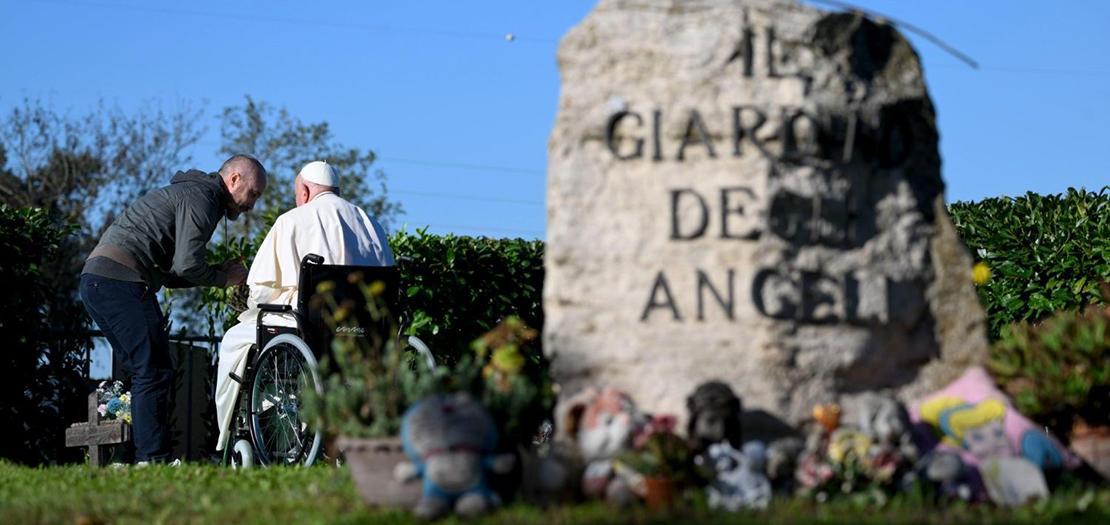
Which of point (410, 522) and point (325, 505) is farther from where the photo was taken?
point (325, 505)

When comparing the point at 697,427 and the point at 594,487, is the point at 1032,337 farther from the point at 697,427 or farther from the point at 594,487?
the point at 594,487

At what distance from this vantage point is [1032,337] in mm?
5203

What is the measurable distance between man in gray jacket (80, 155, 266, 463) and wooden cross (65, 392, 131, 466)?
34.8 inches

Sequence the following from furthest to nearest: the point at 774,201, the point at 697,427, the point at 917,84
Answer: the point at 917,84 → the point at 774,201 → the point at 697,427

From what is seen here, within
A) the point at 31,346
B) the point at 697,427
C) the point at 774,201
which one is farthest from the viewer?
the point at 31,346

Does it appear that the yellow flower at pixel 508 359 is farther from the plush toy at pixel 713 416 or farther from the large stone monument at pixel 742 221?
the plush toy at pixel 713 416

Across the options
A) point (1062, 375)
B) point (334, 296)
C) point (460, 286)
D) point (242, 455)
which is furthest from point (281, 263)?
point (1062, 375)

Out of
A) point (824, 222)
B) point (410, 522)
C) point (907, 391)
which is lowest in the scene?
point (410, 522)

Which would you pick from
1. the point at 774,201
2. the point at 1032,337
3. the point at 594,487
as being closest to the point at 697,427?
the point at 594,487

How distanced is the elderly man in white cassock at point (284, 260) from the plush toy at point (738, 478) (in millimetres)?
3488

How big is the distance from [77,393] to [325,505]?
527cm

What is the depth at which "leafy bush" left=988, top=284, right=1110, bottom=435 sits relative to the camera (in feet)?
15.8

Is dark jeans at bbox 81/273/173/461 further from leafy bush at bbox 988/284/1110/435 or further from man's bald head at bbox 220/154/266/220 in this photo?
leafy bush at bbox 988/284/1110/435

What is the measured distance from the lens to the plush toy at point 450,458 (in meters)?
4.10
